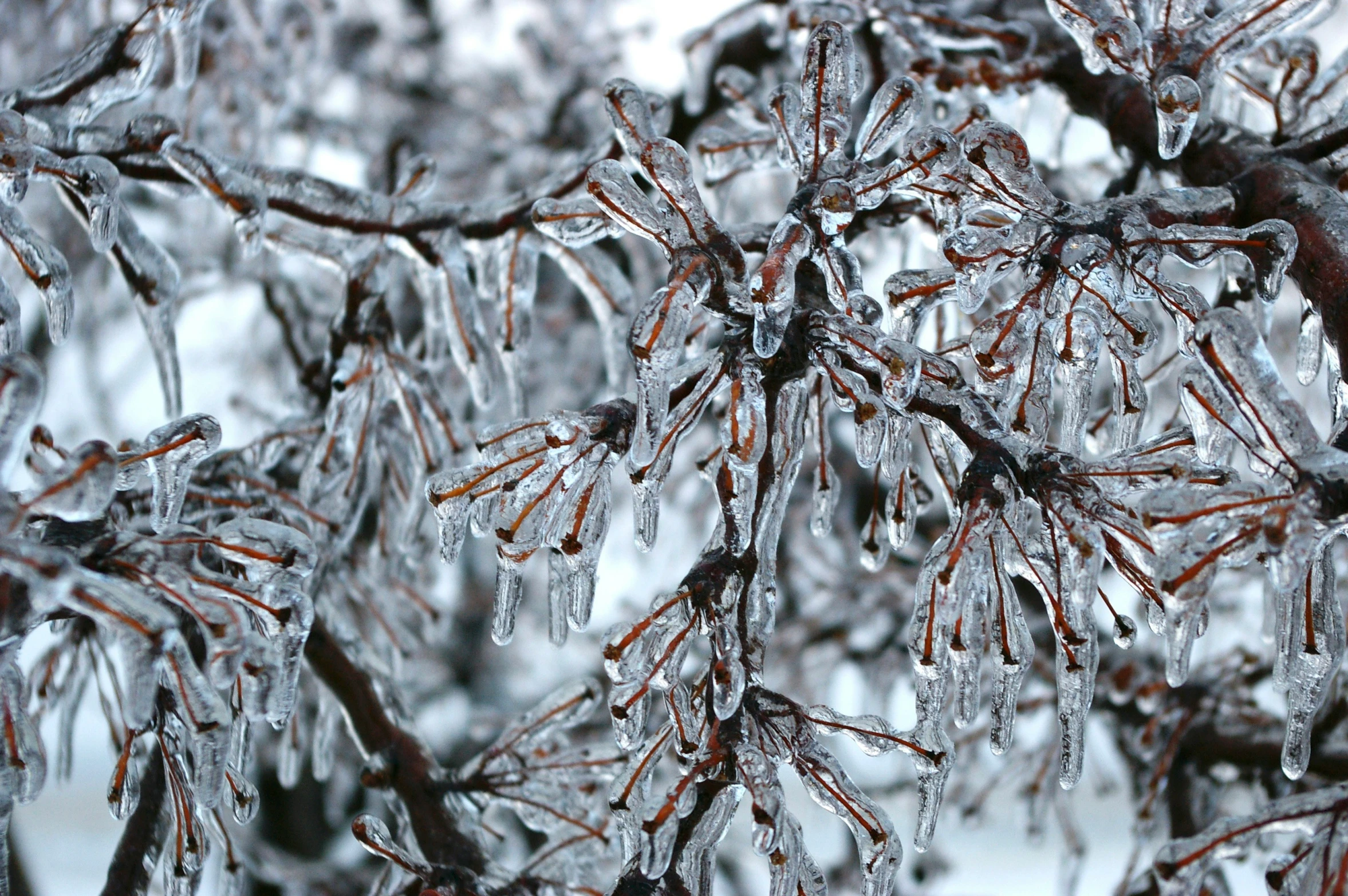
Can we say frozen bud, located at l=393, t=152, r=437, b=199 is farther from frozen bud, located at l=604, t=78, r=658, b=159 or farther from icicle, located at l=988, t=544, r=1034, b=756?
icicle, located at l=988, t=544, r=1034, b=756

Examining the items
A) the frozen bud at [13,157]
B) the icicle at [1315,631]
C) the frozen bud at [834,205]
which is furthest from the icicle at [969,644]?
the frozen bud at [13,157]

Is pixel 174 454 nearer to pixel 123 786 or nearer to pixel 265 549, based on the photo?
pixel 265 549

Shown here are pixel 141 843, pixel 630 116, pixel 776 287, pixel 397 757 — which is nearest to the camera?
pixel 776 287

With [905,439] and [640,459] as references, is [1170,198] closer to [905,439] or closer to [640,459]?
[905,439]

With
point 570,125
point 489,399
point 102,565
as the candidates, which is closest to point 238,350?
point 570,125

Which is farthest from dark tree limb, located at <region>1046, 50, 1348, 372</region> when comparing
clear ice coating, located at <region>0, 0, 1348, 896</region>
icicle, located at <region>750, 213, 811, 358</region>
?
icicle, located at <region>750, 213, 811, 358</region>

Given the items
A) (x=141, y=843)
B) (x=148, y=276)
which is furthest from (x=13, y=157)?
(x=141, y=843)

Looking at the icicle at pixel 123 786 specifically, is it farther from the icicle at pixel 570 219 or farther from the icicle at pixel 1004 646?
the icicle at pixel 1004 646

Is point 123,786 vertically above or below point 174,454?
below

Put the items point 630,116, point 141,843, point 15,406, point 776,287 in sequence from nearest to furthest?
point 15,406
point 776,287
point 630,116
point 141,843
